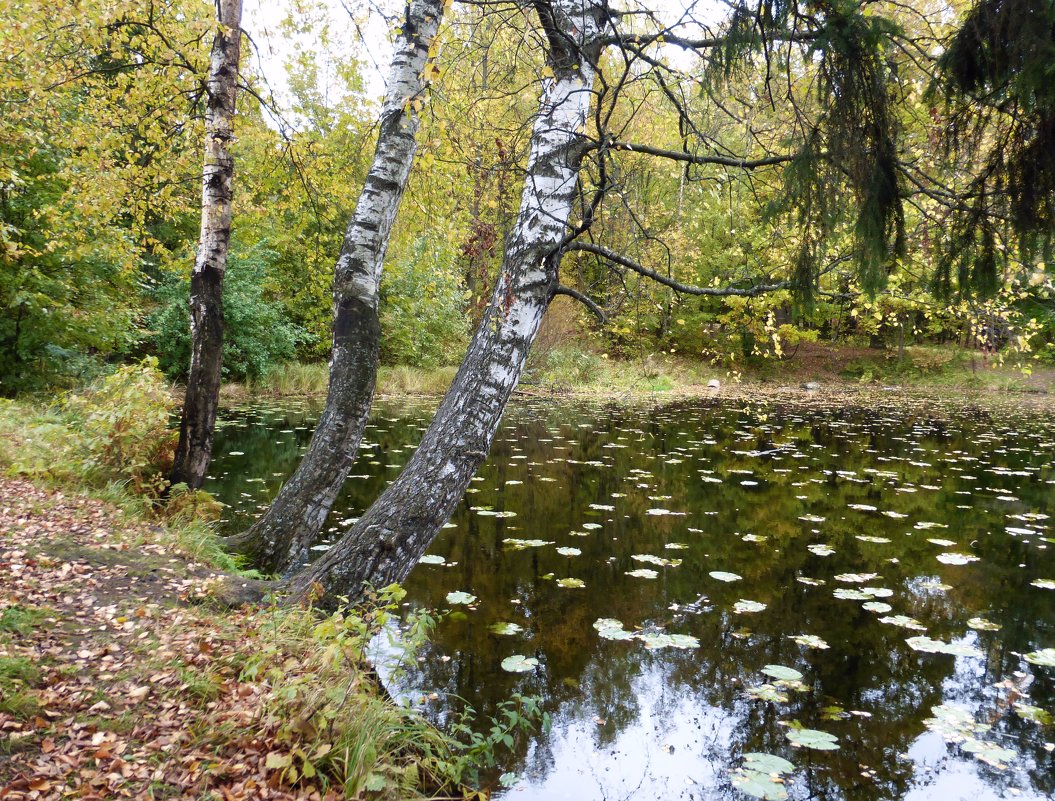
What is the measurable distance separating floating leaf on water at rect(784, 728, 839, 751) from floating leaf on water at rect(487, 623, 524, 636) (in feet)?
5.15

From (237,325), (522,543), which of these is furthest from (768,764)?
(237,325)

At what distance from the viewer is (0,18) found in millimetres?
4727

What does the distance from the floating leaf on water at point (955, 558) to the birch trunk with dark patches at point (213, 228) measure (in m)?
6.07

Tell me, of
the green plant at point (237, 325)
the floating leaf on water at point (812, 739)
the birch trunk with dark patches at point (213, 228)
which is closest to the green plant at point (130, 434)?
the birch trunk with dark patches at point (213, 228)

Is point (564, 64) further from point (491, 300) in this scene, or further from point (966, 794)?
point (966, 794)

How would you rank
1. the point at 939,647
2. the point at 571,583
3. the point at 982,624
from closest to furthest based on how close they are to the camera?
the point at 939,647
the point at 982,624
the point at 571,583

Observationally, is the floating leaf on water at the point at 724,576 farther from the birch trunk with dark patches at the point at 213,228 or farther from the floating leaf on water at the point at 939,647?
the birch trunk with dark patches at the point at 213,228

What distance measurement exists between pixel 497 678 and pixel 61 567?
2405mm

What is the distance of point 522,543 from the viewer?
533cm

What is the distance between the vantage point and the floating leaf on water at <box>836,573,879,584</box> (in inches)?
181

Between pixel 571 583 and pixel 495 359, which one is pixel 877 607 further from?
pixel 495 359

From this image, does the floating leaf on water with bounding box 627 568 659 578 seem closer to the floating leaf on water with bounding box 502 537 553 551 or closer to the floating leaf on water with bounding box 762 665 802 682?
the floating leaf on water with bounding box 502 537 553 551

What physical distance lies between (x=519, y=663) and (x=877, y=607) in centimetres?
250

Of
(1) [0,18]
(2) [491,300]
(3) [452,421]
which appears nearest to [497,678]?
(3) [452,421]
